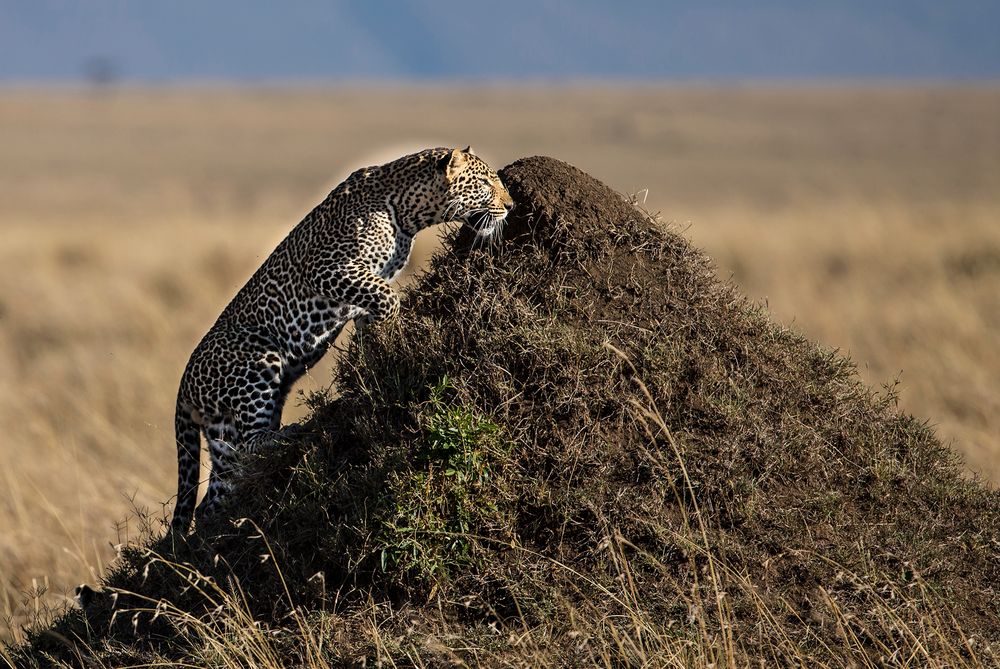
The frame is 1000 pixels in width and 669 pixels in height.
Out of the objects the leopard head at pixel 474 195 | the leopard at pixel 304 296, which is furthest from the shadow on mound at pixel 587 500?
the leopard at pixel 304 296

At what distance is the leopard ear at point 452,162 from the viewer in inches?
251

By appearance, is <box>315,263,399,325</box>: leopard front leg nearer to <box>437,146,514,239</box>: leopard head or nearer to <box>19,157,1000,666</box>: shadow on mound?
<box>19,157,1000,666</box>: shadow on mound

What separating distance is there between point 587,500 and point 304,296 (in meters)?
A: 2.04

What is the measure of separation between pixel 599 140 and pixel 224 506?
72893mm

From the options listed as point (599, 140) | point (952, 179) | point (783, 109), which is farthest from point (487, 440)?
point (783, 109)

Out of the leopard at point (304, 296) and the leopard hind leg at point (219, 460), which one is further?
the leopard at point (304, 296)

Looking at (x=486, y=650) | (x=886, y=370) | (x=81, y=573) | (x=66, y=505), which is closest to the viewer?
(x=486, y=650)

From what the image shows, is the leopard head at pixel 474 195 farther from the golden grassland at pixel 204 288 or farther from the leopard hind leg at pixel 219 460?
the leopard hind leg at pixel 219 460

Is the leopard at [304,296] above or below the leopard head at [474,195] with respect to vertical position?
below

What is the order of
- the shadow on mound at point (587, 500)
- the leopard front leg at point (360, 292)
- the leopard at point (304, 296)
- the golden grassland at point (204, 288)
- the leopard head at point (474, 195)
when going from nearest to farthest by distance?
1. the shadow on mound at point (587, 500)
2. the leopard head at point (474, 195)
3. the leopard front leg at point (360, 292)
4. the leopard at point (304, 296)
5. the golden grassland at point (204, 288)

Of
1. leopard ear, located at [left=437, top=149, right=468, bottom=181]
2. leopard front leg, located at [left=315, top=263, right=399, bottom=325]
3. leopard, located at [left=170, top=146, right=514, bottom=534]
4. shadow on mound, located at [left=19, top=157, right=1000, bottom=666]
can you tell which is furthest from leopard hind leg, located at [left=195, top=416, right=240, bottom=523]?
leopard ear, located at [left=437, top=149, right=468, bottom=181]

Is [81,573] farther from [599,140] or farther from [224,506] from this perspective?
[599,140]

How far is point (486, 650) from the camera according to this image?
4.75 meters

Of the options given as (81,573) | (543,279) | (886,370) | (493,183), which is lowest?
(81,573)
